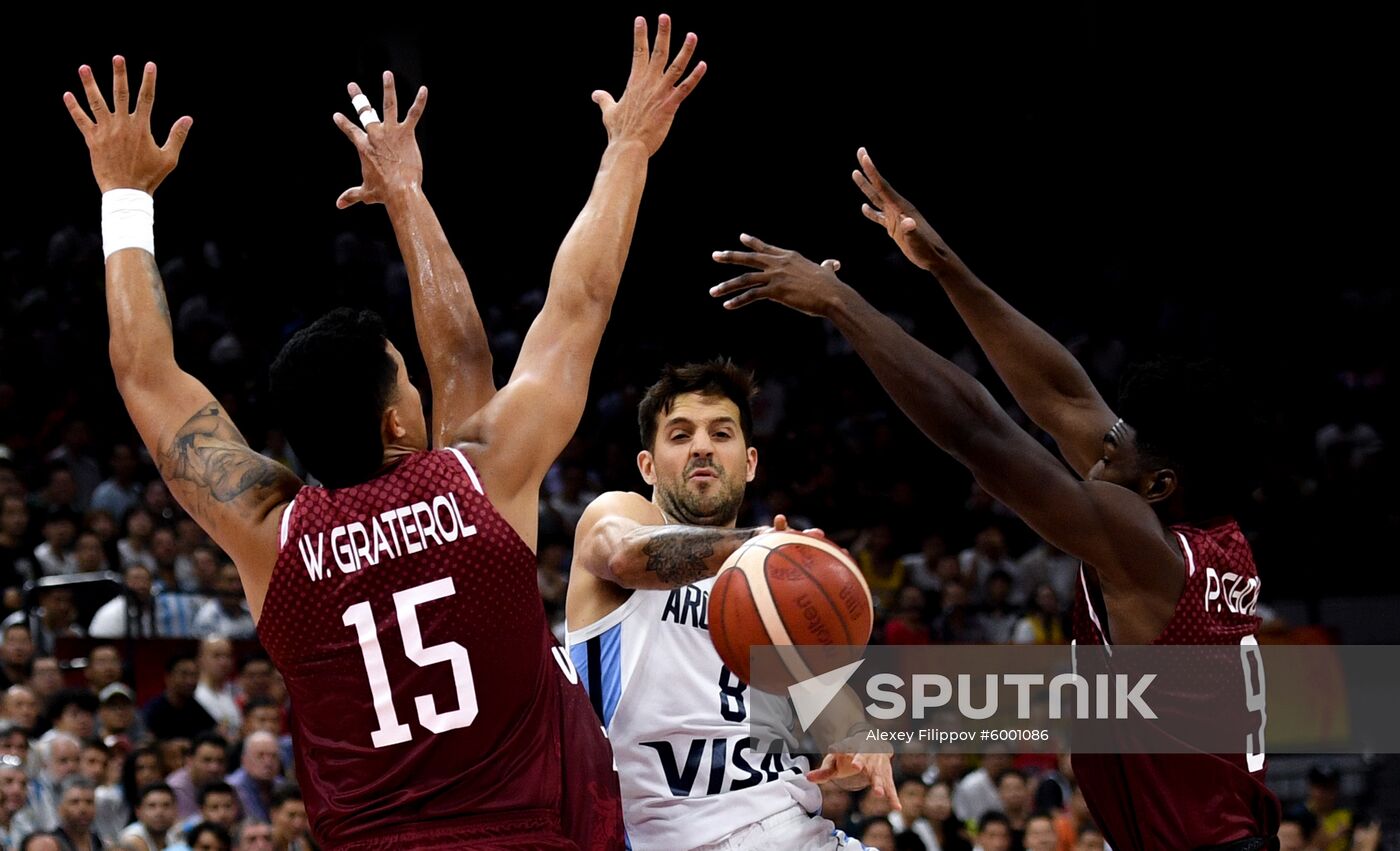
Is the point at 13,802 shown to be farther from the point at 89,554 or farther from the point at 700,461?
the point at 700,461

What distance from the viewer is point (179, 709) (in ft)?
34.4

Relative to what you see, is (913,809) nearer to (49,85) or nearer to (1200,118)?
(1200,118)

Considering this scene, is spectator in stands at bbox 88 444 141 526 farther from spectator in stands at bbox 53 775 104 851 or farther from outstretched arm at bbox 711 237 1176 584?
outstretched arm at bbox 711 237 1176 584

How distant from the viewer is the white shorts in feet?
16.6

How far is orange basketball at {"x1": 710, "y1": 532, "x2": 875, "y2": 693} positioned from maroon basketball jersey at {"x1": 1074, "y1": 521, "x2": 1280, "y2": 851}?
0.99 m

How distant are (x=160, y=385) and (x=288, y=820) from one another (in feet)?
19.6

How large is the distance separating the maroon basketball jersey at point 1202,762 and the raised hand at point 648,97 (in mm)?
1724

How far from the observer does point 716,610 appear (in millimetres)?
4156

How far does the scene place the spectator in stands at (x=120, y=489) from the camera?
12797 millimetres

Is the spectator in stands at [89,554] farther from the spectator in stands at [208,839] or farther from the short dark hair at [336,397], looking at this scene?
the short dark hair at [336,397]

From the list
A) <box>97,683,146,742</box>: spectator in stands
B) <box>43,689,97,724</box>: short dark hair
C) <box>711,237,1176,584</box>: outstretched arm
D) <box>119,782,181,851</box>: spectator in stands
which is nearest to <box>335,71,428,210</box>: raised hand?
<box>711,237,1176,584</box>: outstretched arm

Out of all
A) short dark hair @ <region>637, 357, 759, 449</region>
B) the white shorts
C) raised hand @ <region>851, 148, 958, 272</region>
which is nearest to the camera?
raised hand @ <region>851, 148, 958, 272</region>

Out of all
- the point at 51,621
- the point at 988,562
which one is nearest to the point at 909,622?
the point at 988,562

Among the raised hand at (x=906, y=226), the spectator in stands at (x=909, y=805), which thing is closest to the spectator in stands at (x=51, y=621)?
the spectator in stands at (x=909, y=805)
